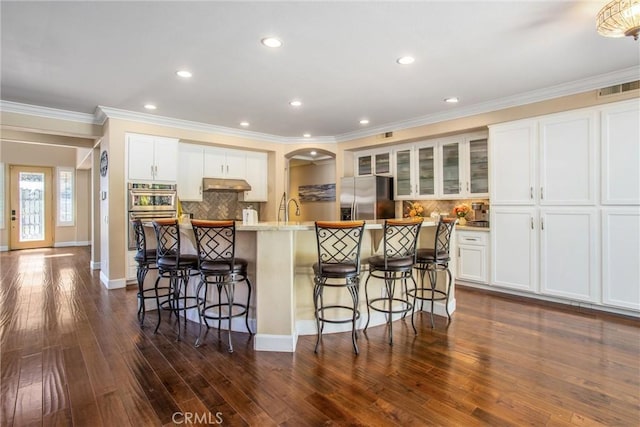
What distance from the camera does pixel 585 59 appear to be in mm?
3219

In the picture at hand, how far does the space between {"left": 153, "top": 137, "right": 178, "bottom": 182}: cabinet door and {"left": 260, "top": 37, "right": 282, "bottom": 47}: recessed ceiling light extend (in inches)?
125

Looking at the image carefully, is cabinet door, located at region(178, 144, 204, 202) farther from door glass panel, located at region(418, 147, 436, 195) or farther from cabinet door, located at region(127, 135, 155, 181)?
door glass panel, located at region(418, 147, 436, 195)

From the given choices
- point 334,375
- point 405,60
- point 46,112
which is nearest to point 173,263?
point 334,375

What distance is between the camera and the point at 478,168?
4.96 meters

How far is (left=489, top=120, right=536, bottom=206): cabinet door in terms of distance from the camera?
13.8ft

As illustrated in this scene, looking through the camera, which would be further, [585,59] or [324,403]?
[585,59]

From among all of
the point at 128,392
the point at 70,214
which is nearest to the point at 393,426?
the point at 128,392

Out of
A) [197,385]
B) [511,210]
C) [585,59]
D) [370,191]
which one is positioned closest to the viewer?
[197,385]

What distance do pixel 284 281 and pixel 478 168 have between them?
12.0 ft

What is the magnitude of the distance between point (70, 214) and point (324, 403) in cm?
1087

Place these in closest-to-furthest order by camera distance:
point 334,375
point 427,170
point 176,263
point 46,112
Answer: point 334,375
point 176,263
point 46,112
point 427,170

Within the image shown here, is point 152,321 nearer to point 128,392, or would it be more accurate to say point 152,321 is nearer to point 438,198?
point 128,392

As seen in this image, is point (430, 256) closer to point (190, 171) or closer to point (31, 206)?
point (190, 171)

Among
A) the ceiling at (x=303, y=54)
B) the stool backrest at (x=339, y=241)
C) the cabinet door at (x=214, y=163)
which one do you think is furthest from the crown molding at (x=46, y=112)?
the stool backrest at (x=339, y=241)
